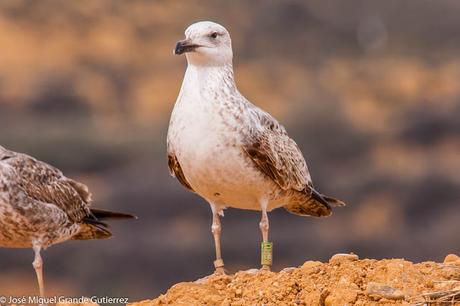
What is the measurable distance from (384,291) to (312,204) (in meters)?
3.65

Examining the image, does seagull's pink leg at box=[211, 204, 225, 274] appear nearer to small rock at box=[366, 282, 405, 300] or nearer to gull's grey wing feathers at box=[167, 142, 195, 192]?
gull's grey wing feathers at box=[167, 142, 195, 192]

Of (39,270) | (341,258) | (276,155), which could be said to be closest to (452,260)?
(341,258)

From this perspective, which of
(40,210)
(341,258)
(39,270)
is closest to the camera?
(341,258)

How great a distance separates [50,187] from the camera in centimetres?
1592

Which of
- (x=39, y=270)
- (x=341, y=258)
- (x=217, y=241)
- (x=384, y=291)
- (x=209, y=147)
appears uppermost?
(x=209, y=147)

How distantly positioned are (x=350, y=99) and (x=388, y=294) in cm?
2621

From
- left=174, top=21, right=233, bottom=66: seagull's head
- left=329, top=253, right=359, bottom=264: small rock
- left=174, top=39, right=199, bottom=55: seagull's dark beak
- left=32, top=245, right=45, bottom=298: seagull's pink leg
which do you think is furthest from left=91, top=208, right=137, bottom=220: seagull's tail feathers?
left=329, top=253, right=359, bottom=264: small rock

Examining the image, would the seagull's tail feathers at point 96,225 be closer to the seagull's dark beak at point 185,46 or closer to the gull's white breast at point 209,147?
the gull's white breast at point 209,147

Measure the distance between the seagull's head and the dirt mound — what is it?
2.01m

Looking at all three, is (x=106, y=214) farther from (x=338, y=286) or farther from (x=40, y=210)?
(x=338, y=286)

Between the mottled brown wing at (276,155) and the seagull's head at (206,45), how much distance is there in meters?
0.62

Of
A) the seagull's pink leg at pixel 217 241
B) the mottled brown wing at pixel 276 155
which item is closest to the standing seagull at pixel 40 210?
the seagull's pink leg at pixel 217 241

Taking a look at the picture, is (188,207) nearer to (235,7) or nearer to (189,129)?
(235,7)

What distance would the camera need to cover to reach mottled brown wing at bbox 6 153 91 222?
50.9 ft
